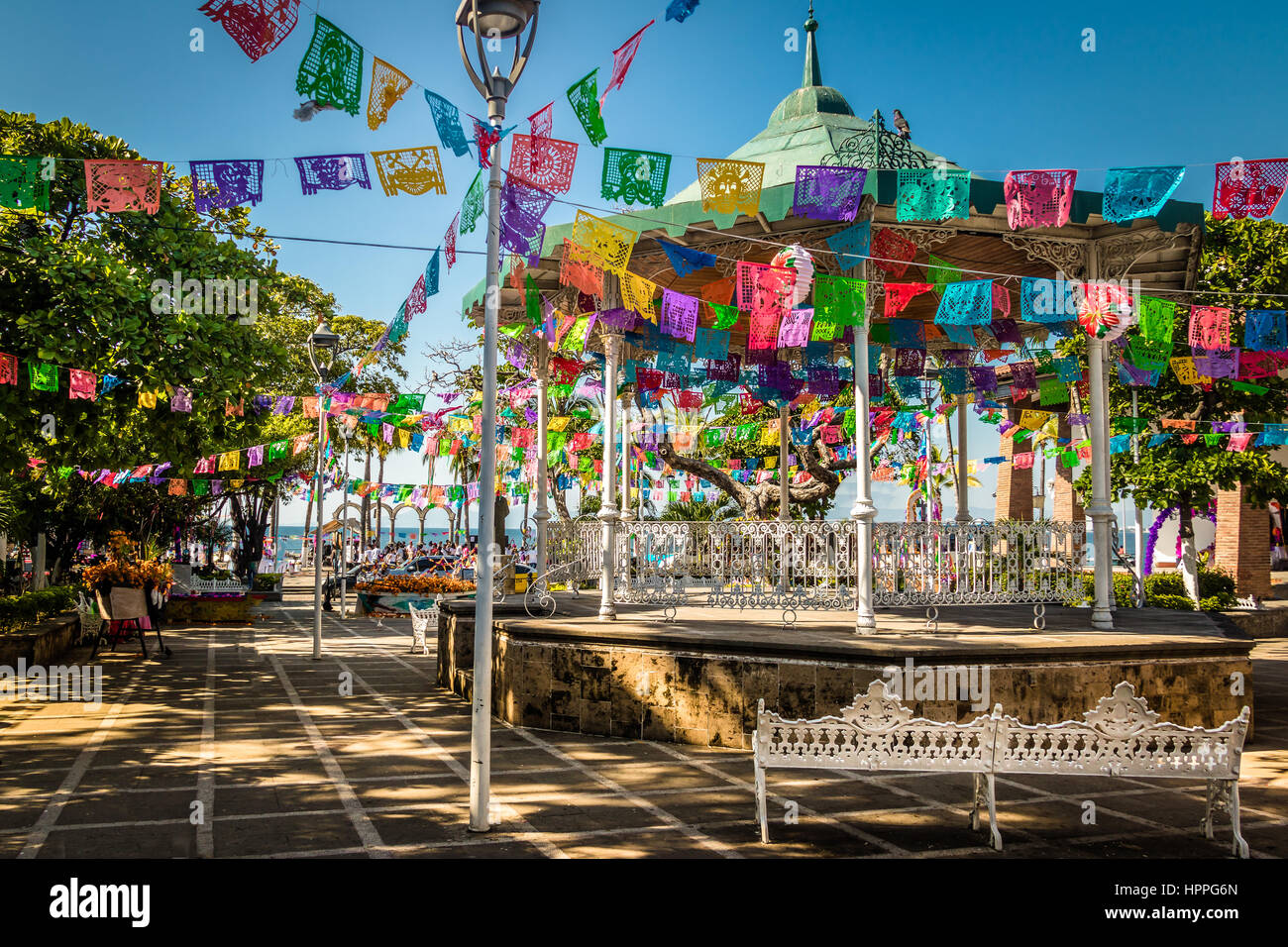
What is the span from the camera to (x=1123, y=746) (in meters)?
5.39

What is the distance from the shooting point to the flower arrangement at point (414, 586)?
78.2 feet

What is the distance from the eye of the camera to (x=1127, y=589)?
484 inches

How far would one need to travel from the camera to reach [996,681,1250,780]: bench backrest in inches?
206

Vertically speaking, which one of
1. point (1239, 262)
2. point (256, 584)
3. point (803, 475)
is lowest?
point (256, 584)

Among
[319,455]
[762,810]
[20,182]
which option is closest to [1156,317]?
[762,810]

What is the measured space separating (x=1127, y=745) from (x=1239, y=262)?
1665cm

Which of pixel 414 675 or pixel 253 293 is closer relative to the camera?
pixel 253 293

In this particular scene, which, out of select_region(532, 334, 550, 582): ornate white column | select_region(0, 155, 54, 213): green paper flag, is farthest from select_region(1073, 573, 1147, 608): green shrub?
select_region(0, 155, 54, 213): green paper flag
